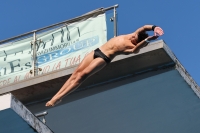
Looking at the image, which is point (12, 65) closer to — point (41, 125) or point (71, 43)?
point (71, 43)

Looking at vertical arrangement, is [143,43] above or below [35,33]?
below

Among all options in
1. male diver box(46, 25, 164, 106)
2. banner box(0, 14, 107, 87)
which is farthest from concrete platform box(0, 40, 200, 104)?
male diver box(46, 25, 164, 106)

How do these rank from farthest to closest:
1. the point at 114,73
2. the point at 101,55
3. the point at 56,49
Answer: the point at 56,49 < the point at 114,73 < the point at 101,55

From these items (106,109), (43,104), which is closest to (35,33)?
(43,104)

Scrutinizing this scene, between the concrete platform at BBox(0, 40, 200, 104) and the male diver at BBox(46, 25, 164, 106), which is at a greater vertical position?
the concrete platform at BBox(0, 40, 200, 104)

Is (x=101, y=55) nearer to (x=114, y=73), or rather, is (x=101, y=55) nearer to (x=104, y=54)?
(x=104, y=54)

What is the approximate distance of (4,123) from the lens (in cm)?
941

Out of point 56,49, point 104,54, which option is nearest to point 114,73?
point 56,49

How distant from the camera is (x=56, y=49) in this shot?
1400cm

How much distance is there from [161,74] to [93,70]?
3.17 metres

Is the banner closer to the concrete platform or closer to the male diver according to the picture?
the concrete platform

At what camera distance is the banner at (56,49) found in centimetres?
1359

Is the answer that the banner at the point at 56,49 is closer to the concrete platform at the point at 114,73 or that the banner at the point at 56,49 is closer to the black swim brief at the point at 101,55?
the concrete platform at the point at 114,73

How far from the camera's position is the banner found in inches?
535
